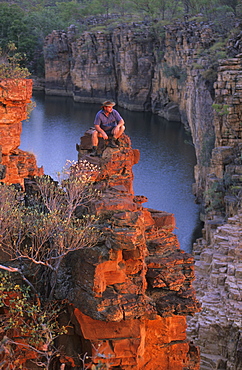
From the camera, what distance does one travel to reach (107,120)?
1673cm

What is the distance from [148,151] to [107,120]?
36.6 meters

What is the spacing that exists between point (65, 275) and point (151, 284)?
1.99 metres

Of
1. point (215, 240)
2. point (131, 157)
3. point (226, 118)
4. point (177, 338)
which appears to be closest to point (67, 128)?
point (226, 118)

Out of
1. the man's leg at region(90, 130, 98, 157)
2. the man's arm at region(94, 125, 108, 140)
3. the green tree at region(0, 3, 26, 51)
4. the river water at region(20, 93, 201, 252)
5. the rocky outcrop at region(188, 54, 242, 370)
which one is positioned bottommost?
the river water at region(20, 93, 201, 252)

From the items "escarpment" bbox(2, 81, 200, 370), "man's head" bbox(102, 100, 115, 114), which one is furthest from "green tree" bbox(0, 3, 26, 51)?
"escarpment" bbox(2, 81, 200, 370)

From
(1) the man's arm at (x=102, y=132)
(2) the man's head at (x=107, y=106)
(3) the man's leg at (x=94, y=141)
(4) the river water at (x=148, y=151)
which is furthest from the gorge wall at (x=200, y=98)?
(2) the man's head at (x=107, y=106)

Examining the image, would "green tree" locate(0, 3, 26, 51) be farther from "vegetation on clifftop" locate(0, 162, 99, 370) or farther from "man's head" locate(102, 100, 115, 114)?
"vegetation on clifftop" locate(0, 162, 99, 370)

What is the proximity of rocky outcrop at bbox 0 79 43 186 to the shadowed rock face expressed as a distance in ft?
47.2

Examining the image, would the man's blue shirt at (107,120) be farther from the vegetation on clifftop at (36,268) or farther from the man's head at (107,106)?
the vegetation on clifftop at (36,268)

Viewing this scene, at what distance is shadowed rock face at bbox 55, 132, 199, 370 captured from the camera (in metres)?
12.5

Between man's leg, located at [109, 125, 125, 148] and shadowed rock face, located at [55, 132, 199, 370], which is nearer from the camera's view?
shadowed rock face, located at [55, 132, 199, 370]

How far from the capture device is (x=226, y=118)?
1382 inches

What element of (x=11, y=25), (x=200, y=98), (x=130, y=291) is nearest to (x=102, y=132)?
(x=130, y=291)

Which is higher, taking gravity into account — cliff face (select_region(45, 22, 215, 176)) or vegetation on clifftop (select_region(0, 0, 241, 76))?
vegetation on clifftop (select_region(0, 0, 241, 76))
